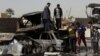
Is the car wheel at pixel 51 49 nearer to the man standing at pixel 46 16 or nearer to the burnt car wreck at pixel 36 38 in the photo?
the burnt car wreck at pixel 36 38

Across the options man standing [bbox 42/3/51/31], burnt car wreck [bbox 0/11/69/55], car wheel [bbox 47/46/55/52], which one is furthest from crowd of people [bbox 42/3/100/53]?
car wheel [bbox 47/46/55/52]

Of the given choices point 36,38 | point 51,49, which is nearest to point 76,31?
point 51,49

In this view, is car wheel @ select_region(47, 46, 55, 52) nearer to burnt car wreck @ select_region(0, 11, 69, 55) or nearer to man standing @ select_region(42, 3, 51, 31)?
burnt car wreck @ select_region(0, 11, 69, 55)

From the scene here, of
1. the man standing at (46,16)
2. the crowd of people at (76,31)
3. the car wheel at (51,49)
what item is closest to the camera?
the crowd of people at (76,31)

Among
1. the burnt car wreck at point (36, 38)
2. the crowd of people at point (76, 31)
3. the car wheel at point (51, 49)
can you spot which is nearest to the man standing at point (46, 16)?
the crowd of people at point (76, 31)

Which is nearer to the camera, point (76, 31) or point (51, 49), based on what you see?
point (51, 49)

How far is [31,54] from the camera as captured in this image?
16.8 m

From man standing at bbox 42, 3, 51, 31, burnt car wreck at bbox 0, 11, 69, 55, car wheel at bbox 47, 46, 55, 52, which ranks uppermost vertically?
man standing at bbox 42, 3, 51, 31

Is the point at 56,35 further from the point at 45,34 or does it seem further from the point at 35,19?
the point at 35,19

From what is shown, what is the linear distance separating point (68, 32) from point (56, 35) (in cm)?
70

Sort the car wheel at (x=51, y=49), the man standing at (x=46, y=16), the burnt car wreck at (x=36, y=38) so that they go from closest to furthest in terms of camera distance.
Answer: the burnt car wreck at (x=36, y=38)
the car wheel at (x=51, y=49)
the man standing at (x=46, y=16)

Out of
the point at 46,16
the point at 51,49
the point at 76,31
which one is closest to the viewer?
the point at 51,49

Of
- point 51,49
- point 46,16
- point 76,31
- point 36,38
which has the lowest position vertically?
point 51,49

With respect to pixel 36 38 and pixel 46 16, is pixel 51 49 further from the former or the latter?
pixel 46 16
